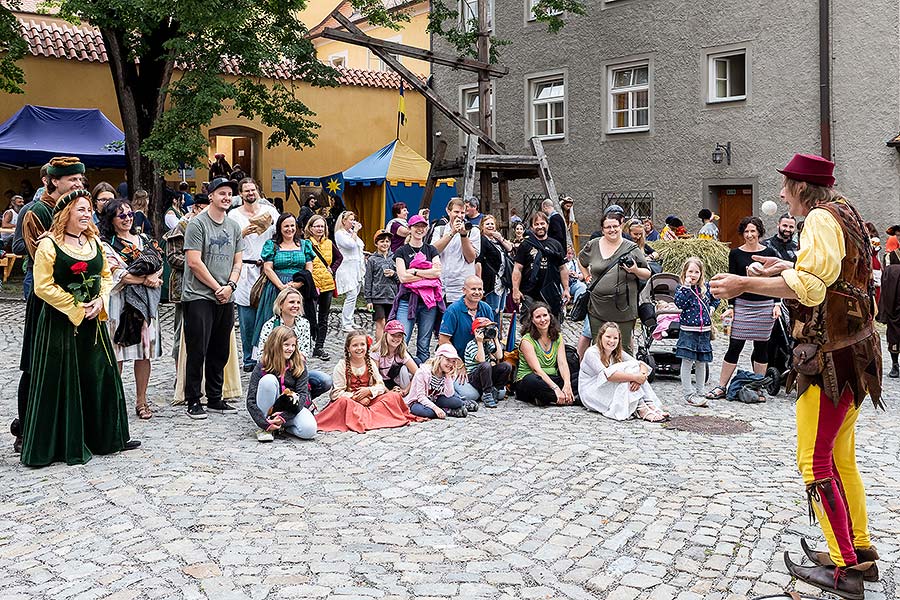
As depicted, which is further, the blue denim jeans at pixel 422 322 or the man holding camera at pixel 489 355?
the blue denim jeans at pixel 422 322

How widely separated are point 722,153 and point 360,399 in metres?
15.5

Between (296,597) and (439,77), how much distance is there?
26.2 meters

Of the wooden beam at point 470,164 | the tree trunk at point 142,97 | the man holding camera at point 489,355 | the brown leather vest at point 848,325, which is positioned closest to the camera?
the brown leather vest at point 848,325

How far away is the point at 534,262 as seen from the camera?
11133mm

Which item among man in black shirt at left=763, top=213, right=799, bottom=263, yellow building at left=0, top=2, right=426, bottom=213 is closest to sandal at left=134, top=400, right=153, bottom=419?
man in black shirt at left=763, top=213, right=799, bottom=263

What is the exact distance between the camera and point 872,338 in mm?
4652

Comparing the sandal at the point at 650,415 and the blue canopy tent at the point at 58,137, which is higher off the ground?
the blue canopy tent at the point at 58,137

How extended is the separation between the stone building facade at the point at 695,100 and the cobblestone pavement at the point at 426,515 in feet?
42.3

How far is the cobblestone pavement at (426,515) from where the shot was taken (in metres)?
4.85

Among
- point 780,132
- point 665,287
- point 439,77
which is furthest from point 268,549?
point 439,77

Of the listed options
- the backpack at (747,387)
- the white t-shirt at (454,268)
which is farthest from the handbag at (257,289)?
the backpack at (747,387)

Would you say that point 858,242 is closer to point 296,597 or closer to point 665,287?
point 296,597

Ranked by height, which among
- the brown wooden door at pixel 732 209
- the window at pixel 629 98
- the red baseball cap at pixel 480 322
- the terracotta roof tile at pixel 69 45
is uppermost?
the terracotta roof tile at pixel 69 45

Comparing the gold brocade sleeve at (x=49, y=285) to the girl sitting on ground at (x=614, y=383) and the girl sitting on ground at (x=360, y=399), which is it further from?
the girl sitting on ground at (x=614, y=383)
